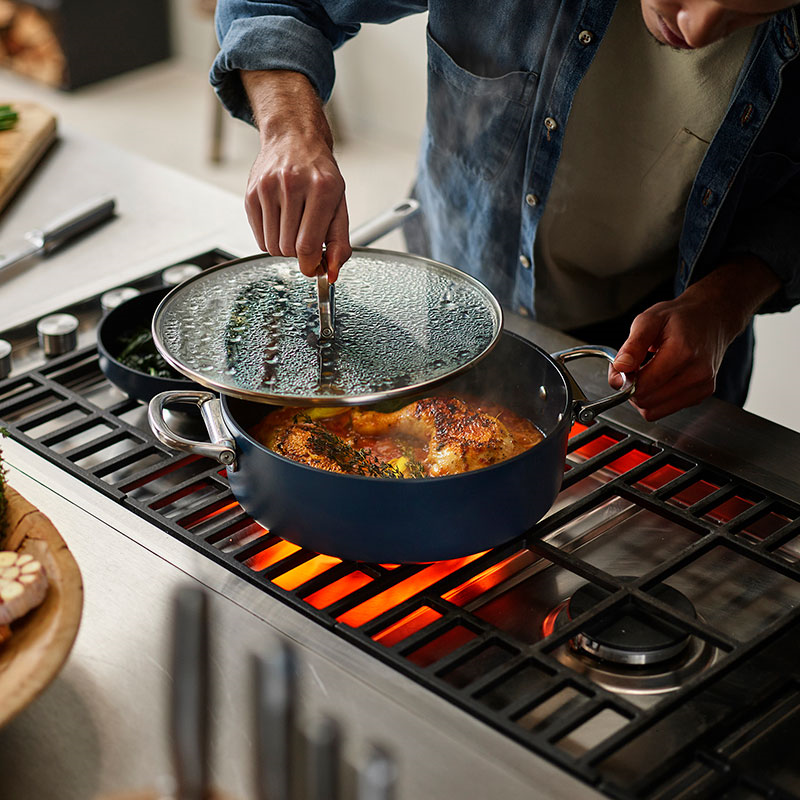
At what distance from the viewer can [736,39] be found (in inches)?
59.7

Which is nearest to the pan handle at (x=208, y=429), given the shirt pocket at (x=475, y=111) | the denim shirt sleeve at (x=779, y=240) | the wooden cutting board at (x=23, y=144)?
the shirt pocket at (x=475, y=111)

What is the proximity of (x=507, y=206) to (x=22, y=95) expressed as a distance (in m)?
4.29

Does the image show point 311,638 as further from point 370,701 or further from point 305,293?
point 305,293

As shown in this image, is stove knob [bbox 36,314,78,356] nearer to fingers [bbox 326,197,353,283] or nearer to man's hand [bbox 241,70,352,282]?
man's hand [bbox 241,70,352,282]

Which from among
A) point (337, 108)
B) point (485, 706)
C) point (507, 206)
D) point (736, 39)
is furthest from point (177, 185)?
point (337, 108)

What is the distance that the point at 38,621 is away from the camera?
0.98 meters

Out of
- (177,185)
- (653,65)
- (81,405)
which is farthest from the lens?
(177,185)

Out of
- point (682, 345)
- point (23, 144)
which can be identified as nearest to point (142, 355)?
point (682, 345)

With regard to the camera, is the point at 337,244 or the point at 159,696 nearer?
the point at 159,696

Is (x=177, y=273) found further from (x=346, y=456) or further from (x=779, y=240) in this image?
(x=779, y=240)

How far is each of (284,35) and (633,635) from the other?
977mm

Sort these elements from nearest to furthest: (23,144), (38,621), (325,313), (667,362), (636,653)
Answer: (38,621) < (636,653) < (325,313) < (667,362) < (23,144)

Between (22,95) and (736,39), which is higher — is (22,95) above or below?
below

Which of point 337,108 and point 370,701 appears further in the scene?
point 337,108
